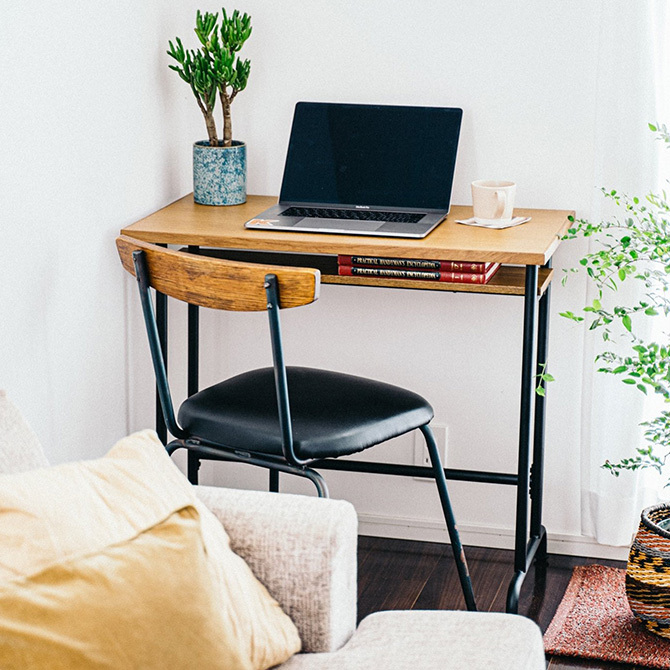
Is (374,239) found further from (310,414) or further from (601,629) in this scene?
(601,629)

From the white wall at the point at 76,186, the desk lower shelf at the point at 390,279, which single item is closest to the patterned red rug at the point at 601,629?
the desk lower shelf at the point at 390,279

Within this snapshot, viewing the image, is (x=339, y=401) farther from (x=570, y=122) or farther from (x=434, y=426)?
(x=570, y=122)

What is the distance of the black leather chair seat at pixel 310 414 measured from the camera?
1904 mm

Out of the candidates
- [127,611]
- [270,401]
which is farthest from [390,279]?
[127,611]

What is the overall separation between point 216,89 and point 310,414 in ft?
2.71

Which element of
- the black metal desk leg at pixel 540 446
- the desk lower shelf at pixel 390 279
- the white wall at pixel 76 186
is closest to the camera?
the white wall at pixel 76 186

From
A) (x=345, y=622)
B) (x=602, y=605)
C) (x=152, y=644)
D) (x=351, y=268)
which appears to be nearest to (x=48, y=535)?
(x=152, y=644)

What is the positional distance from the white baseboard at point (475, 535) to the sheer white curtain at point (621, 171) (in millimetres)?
44

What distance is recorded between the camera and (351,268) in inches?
83.7

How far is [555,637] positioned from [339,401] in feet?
2.15

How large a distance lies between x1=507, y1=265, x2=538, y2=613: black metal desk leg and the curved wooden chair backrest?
486 millimetres

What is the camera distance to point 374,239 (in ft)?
6.86

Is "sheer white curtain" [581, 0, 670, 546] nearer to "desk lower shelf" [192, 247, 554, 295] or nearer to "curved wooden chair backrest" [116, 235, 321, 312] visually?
"desk lower shelf" [192, 247, 554, 295]

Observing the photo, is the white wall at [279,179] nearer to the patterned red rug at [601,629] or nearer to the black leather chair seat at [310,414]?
the patterned red rug at [601,629]
